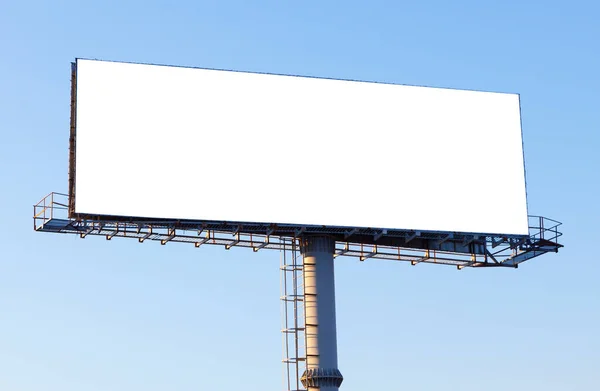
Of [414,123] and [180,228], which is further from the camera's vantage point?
[414,123]

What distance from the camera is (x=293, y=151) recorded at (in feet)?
200

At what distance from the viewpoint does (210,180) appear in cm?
5931

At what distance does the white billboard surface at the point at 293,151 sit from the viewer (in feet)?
191

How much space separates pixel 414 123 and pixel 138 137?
12.5 meters

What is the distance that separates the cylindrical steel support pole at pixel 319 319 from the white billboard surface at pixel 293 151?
1648 millimetres

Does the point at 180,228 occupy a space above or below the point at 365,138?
below

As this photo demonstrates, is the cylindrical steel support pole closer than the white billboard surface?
Yes

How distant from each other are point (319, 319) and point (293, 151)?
24.1ft

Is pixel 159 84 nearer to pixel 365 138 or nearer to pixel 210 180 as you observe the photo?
pixel 210 180

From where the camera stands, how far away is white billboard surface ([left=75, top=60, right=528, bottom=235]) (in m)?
58.2

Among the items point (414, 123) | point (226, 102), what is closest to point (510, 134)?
point (414, 123)

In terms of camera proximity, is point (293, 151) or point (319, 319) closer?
point (319, 319)

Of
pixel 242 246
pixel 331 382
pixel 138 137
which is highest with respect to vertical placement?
pixel 138 137

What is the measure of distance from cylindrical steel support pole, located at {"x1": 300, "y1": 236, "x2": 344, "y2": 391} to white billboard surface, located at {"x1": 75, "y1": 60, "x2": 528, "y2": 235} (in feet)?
5.41
